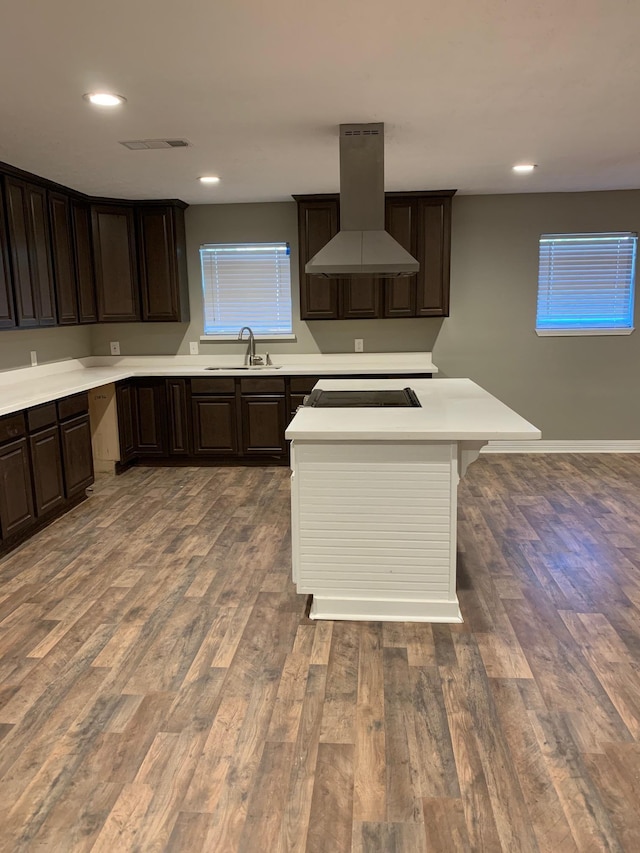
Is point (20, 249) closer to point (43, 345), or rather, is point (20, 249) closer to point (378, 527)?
point (43, 345)

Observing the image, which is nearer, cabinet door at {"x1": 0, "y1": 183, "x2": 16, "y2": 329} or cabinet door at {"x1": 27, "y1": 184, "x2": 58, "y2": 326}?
cabinet door at {"x1": 0, "y1": 183, "x2": 16, "y2": 329}

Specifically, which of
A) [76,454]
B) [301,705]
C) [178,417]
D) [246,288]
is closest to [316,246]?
[246,288]

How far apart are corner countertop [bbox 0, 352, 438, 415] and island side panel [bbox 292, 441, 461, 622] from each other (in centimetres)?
219

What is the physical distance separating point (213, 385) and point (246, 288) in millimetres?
1042

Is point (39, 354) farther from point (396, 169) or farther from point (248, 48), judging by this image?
point (248, 48)

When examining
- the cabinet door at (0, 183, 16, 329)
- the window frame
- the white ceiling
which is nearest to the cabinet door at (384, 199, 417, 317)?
the white ceiling

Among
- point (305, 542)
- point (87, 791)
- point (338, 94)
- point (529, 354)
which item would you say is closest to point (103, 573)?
point (305, 542)

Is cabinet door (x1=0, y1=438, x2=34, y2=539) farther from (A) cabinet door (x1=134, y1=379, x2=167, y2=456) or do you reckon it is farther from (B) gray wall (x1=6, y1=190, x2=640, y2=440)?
(B) gray wall (x1=6, y1=190, x2=640, y2=440)

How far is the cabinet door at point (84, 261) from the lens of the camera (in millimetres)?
5133

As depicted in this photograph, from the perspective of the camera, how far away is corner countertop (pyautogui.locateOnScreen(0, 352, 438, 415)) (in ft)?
15.0

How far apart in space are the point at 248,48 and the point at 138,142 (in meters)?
1.49

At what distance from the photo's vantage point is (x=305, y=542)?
2814 mm

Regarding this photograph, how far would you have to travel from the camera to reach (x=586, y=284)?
18.6 ft

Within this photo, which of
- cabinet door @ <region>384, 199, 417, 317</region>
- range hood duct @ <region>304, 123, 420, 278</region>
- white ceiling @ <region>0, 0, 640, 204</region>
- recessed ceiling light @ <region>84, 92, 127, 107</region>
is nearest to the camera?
white ceiling @ <region>0, 0, 640, 204</region>
